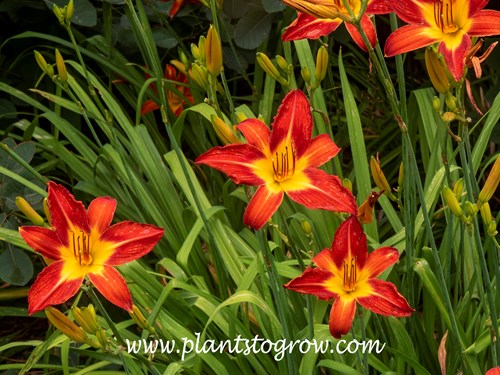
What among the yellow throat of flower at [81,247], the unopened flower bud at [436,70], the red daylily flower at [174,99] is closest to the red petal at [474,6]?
the unopened flower bud at [436,70]

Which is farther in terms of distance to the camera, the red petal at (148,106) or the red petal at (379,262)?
the red petal at (148,106)

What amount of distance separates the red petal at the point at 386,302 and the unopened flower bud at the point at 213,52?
0.47 meters

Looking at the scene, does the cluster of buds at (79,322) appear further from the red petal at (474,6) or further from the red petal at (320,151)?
the red petal at (474,6)

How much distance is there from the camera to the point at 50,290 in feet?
4.44

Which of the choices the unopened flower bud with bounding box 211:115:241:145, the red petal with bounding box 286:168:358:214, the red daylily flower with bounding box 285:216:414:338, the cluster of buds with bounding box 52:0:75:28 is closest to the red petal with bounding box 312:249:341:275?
the red daylily flower with bounding box 285:216:414:338

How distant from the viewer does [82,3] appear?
8.62 feet

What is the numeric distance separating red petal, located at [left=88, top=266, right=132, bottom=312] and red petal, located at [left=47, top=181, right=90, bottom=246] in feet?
0.34

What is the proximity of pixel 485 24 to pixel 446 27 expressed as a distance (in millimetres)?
59

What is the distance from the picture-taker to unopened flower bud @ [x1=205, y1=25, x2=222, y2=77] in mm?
1524

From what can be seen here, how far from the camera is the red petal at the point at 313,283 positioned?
54.9 inches

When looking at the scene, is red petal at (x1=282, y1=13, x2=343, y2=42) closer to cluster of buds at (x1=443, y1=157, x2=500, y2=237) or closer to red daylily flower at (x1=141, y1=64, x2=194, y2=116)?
cluster of buds at (x1=443, y1=157, x2=500, y2=237)

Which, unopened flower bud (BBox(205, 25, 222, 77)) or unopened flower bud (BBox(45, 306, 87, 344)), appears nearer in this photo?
unopened flower bud (BBox(45, 306, 87, 344))

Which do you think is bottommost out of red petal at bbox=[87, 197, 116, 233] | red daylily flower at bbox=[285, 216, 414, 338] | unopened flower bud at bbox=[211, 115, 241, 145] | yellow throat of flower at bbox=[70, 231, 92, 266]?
red daylily flower at bbox=[285, 216, 414, 338]

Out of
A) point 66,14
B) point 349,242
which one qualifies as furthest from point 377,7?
point 66,14
